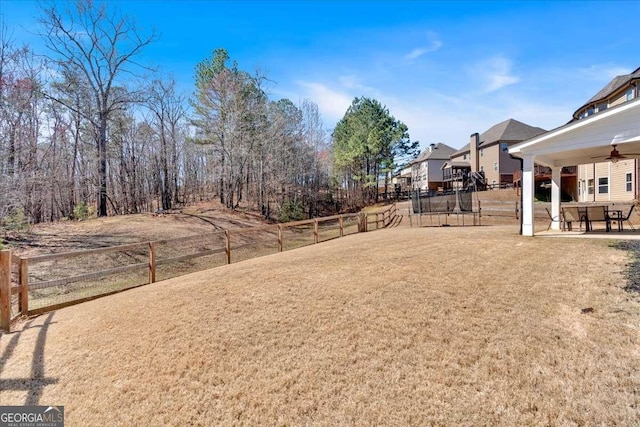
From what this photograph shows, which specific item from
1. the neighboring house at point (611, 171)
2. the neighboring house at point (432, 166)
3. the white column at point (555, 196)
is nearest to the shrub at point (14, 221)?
the white column at point (555, 196)

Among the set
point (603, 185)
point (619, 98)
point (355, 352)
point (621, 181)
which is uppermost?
point (619, 98)

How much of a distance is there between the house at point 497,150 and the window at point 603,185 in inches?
471

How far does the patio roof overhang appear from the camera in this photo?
21.9 ft

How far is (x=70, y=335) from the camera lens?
457 cm

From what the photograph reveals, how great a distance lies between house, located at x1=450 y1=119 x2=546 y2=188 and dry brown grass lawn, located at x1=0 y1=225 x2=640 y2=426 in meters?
30.6

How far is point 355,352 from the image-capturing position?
3508 millimetres

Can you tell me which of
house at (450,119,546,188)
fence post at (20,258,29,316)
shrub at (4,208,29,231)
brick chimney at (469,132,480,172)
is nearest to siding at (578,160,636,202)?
house at (450,119,546,188)

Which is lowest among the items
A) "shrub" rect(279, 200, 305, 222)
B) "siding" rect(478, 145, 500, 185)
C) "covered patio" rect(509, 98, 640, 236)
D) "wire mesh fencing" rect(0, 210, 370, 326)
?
"wire mesh fencing" rect(0, 210, 370, 326)

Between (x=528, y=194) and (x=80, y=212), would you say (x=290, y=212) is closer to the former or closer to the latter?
(x=80, y=212)

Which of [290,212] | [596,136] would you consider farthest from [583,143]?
[290,212]

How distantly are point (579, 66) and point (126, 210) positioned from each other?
27.5 meters

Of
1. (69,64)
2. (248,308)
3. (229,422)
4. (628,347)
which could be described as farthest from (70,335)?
(69,64)

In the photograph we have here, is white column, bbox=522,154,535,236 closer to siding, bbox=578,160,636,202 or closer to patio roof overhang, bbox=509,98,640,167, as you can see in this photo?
patio roof overhang, bbox=509,98,640,167

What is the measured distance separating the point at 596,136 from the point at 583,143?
0.31 meters
